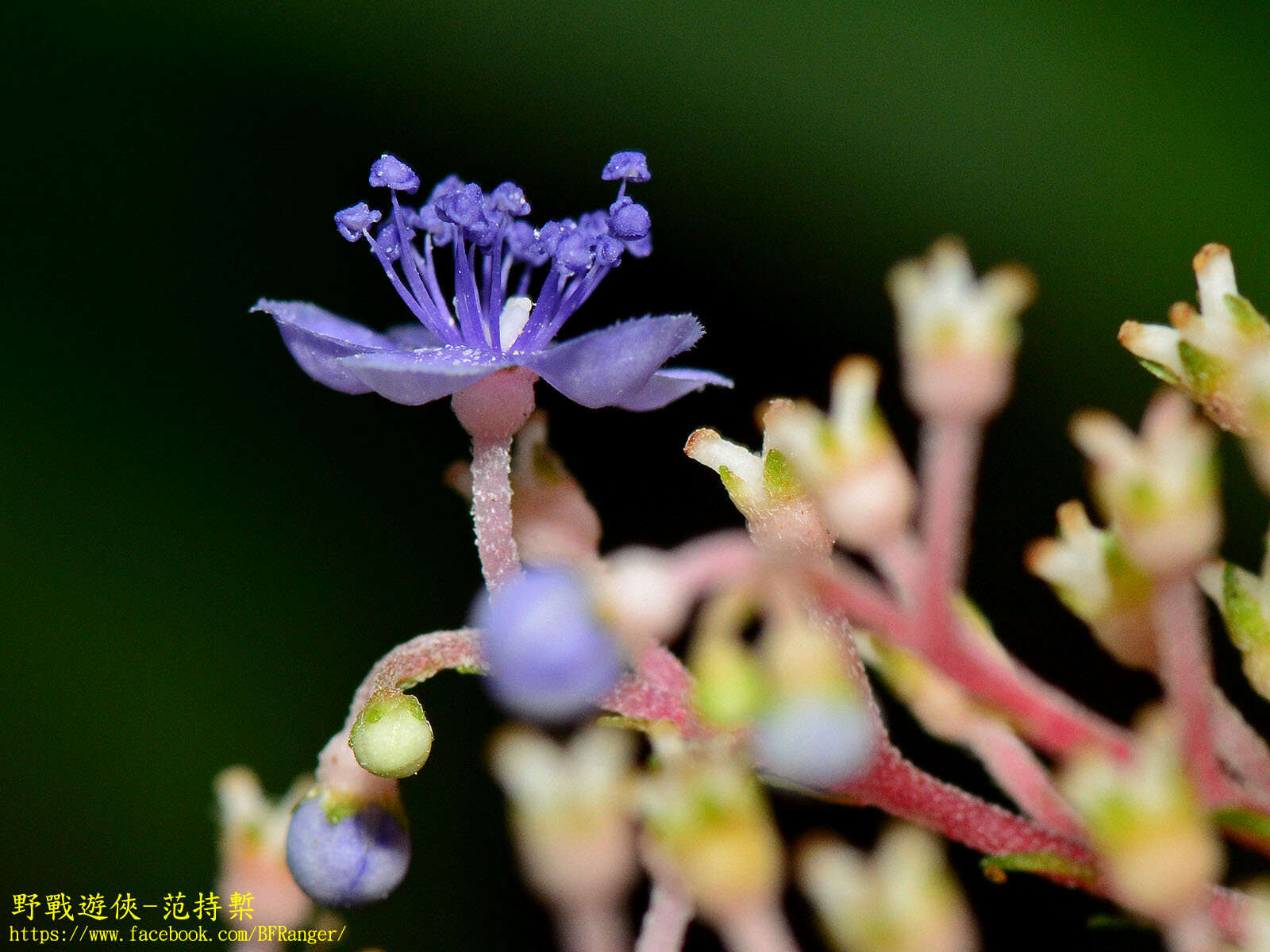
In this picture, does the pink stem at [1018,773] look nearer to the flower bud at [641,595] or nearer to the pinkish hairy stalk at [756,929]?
the pinkish hairy stalk at [756,929]

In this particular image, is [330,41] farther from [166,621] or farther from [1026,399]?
[1026,399]

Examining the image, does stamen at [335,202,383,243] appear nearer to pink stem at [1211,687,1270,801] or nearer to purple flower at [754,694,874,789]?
purple flower at [754,694,874,789]

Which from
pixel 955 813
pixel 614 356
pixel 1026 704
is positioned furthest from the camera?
pixel 614 356

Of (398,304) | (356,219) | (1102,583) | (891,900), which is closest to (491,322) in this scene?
(356,219)

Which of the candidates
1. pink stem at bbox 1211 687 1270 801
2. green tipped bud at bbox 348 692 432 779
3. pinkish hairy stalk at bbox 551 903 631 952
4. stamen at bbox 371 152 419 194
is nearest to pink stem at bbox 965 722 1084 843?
pink stem at bbox 1211 687 1270 801

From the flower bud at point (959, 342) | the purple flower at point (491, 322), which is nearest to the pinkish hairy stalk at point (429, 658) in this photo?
the purple flower at point (491, 322)

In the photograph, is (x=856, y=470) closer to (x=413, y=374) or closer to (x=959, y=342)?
(x=959, y=342)
